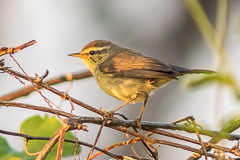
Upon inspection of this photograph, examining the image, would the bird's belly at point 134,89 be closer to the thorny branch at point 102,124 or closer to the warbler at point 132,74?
the warbler at point 132,74

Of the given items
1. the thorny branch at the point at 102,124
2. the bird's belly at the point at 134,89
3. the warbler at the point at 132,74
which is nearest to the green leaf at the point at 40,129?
the thorny branch at the point at 102,124

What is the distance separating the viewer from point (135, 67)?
3891 millimetres

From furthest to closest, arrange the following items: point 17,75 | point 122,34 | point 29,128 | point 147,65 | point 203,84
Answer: point 122,34 → point 147,65 → point 29,128 → point 17,75 → point 203,84

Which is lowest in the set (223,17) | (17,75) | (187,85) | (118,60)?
(118,60)

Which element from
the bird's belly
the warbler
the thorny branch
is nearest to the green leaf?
the thorny branch

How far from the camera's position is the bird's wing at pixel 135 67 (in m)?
3.54

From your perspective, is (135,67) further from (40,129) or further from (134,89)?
(40,129)

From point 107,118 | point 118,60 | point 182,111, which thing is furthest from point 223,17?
point 182,111

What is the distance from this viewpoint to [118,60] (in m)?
4.17

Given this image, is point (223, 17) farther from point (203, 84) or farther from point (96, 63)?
point (96, 63)

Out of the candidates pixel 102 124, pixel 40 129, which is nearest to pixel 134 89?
pixel 40 129

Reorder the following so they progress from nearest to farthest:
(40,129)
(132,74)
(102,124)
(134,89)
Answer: (102,124), (40,129), (134,89), (132,74)

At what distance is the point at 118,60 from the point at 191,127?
2.15 m

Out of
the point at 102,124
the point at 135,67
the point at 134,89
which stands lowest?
the point at 134,89
